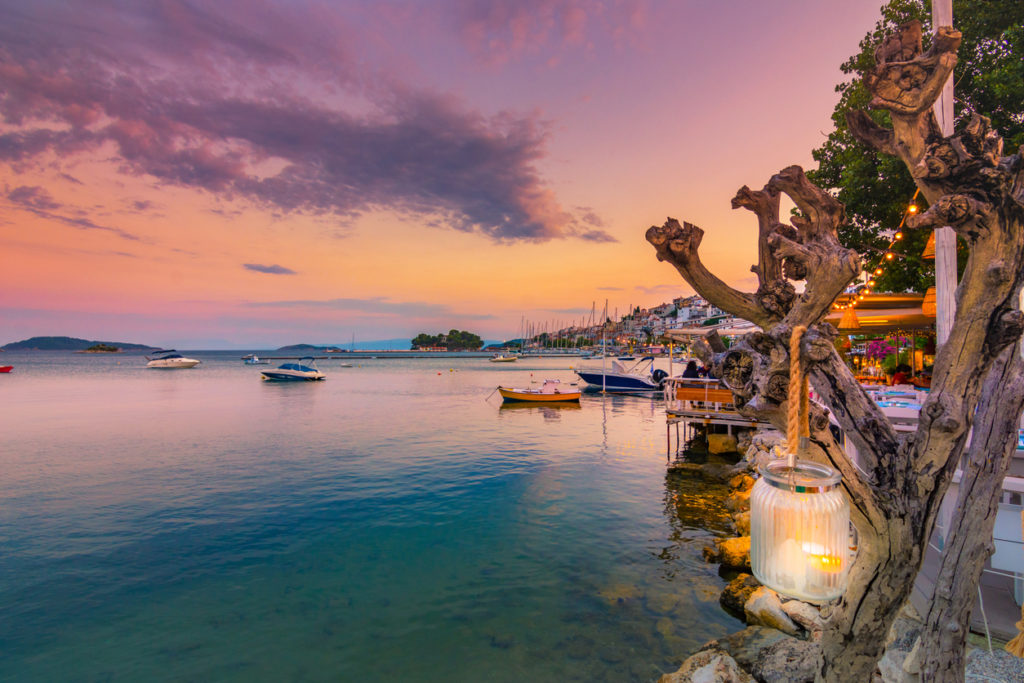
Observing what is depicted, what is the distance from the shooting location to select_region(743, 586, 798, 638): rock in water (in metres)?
6.20

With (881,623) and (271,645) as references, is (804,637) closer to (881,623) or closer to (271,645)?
(881,623)

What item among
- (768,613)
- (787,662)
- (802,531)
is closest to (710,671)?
(787,662)

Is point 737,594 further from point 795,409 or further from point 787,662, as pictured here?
point 795,409

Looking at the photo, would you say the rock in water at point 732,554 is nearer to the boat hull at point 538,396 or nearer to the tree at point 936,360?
the tree at point 936,360

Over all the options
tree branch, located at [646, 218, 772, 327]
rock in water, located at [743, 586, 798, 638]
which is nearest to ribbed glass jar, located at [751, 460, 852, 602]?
tree branch, located at [646, 218, 772, 327]

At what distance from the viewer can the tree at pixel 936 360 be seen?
2.42m

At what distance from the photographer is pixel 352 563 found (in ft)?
30.6

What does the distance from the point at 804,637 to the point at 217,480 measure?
16489 millimetres

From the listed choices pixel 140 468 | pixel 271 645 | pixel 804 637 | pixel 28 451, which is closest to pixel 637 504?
pixel 804 637

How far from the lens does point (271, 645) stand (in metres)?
6.68

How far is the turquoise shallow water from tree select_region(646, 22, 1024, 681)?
4304 millimetres

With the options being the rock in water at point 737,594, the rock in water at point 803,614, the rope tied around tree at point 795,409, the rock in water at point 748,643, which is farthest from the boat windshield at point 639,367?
the rope tied around tree at point 795,409

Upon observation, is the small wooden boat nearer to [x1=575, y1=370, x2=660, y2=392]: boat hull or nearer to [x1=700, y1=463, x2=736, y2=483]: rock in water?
[x1=575, y1=370, x2=660, y2=392]: boat hull

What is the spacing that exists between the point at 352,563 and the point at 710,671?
691 centimetres
